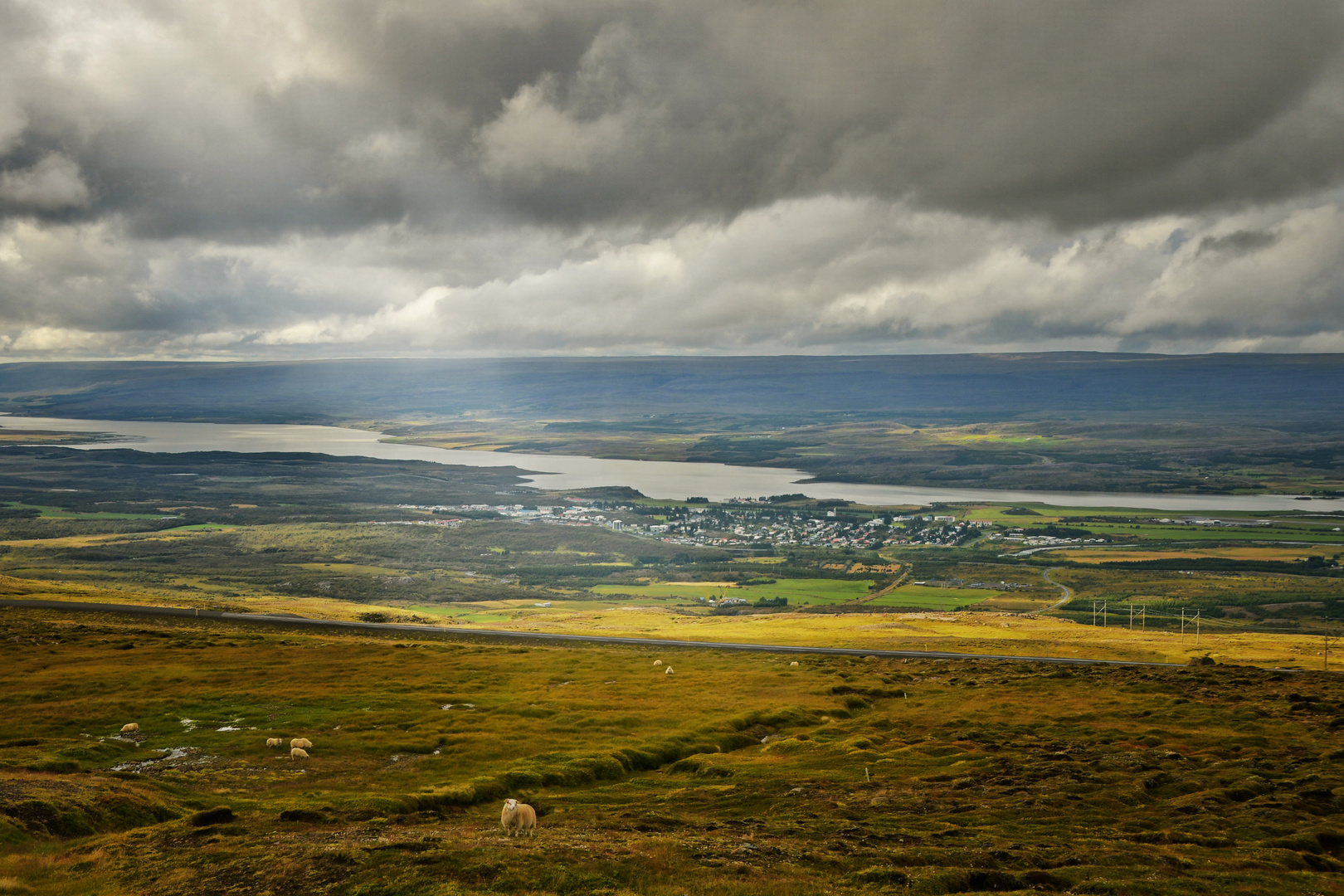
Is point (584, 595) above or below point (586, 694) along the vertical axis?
below

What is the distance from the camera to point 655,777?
3659cm

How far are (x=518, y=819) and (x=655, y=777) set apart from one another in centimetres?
1402

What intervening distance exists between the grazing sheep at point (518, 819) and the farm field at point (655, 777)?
89cm

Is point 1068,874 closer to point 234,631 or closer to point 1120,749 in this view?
point 1120,749

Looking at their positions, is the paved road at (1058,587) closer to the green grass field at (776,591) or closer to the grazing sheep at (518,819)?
the green grass field at (776,591)

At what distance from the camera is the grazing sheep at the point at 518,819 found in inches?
925

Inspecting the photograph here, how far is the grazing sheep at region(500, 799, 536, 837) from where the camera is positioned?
23.5 meters

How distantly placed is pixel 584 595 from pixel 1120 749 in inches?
4255

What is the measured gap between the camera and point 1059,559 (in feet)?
557

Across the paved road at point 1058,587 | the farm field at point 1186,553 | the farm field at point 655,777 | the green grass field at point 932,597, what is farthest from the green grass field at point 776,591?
the farm field at point 655,777

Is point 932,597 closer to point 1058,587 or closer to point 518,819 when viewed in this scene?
point 1058,587

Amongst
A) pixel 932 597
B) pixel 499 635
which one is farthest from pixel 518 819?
pixel 932 597

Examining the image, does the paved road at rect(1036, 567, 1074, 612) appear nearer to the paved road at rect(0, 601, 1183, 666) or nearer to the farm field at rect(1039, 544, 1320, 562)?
the farm field at rect(1039, 544, 1320, 562)

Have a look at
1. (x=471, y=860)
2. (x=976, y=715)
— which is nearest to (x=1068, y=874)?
(x=471, y=860)
